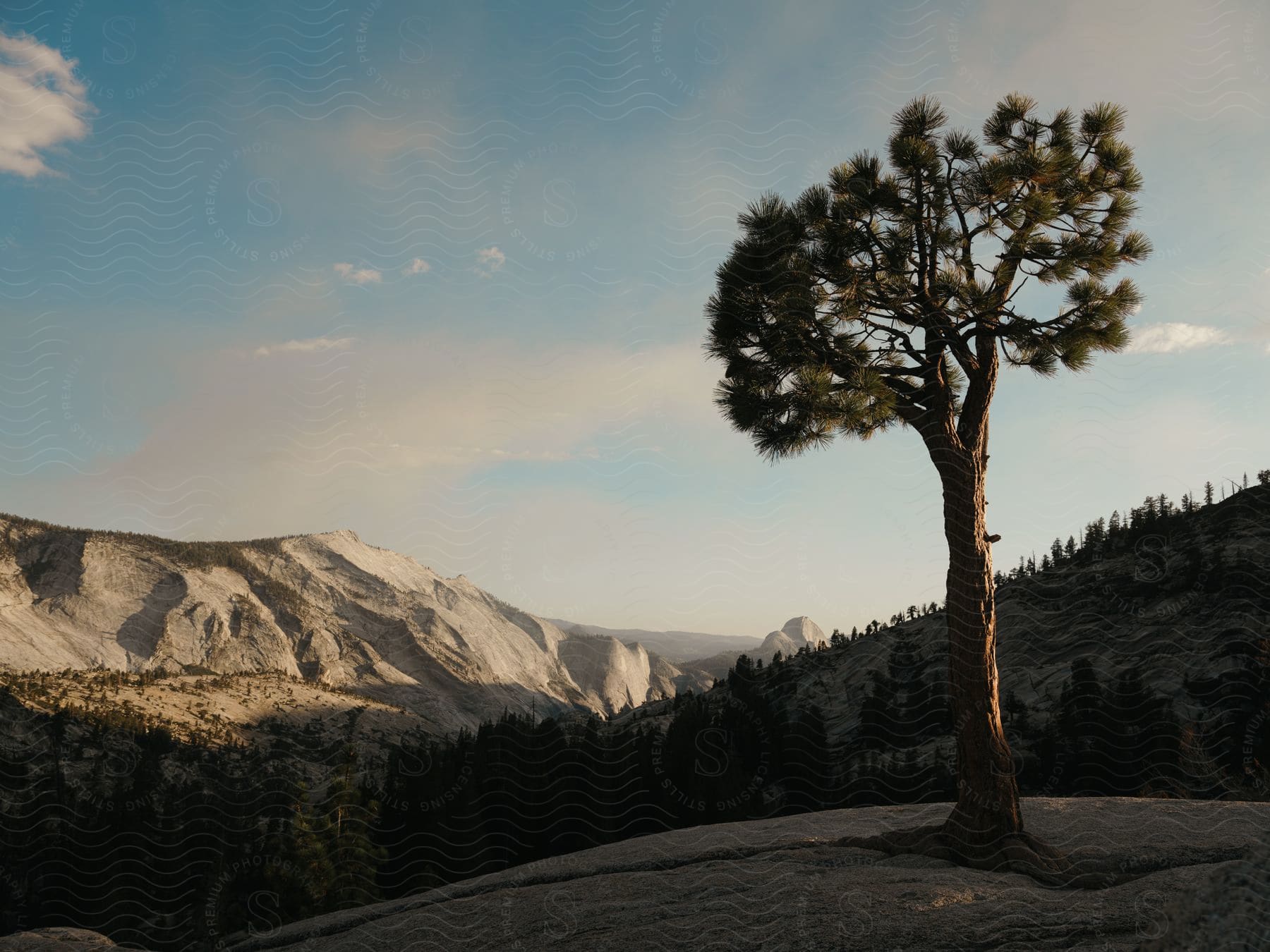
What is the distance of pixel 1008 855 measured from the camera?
10.2m

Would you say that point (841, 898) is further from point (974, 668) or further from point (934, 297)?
point (934, 297)

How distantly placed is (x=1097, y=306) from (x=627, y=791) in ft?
134

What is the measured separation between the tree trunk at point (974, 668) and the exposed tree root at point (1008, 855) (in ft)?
0.25

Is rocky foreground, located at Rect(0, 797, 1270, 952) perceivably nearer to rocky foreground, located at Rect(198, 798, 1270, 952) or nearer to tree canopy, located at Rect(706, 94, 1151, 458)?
rocky foreground, located at Rect(198, 798, 1270, 952)

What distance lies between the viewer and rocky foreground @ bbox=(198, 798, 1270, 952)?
21.1ft

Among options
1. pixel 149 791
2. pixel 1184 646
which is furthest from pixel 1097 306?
pixel 149 791

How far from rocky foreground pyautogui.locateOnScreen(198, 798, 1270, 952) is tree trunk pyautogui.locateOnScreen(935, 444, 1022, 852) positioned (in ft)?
3.09

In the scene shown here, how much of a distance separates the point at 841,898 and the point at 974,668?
4225 millimetres

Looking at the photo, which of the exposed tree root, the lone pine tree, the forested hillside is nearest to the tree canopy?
the lone pine tree

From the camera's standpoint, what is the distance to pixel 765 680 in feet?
249

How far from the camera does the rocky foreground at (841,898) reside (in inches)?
253

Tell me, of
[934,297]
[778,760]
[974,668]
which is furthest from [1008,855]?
[778,760]

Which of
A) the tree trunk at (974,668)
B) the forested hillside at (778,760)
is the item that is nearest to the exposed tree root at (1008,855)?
the tree trunk at (974,668)

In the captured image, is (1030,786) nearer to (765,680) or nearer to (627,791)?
(627,791)
